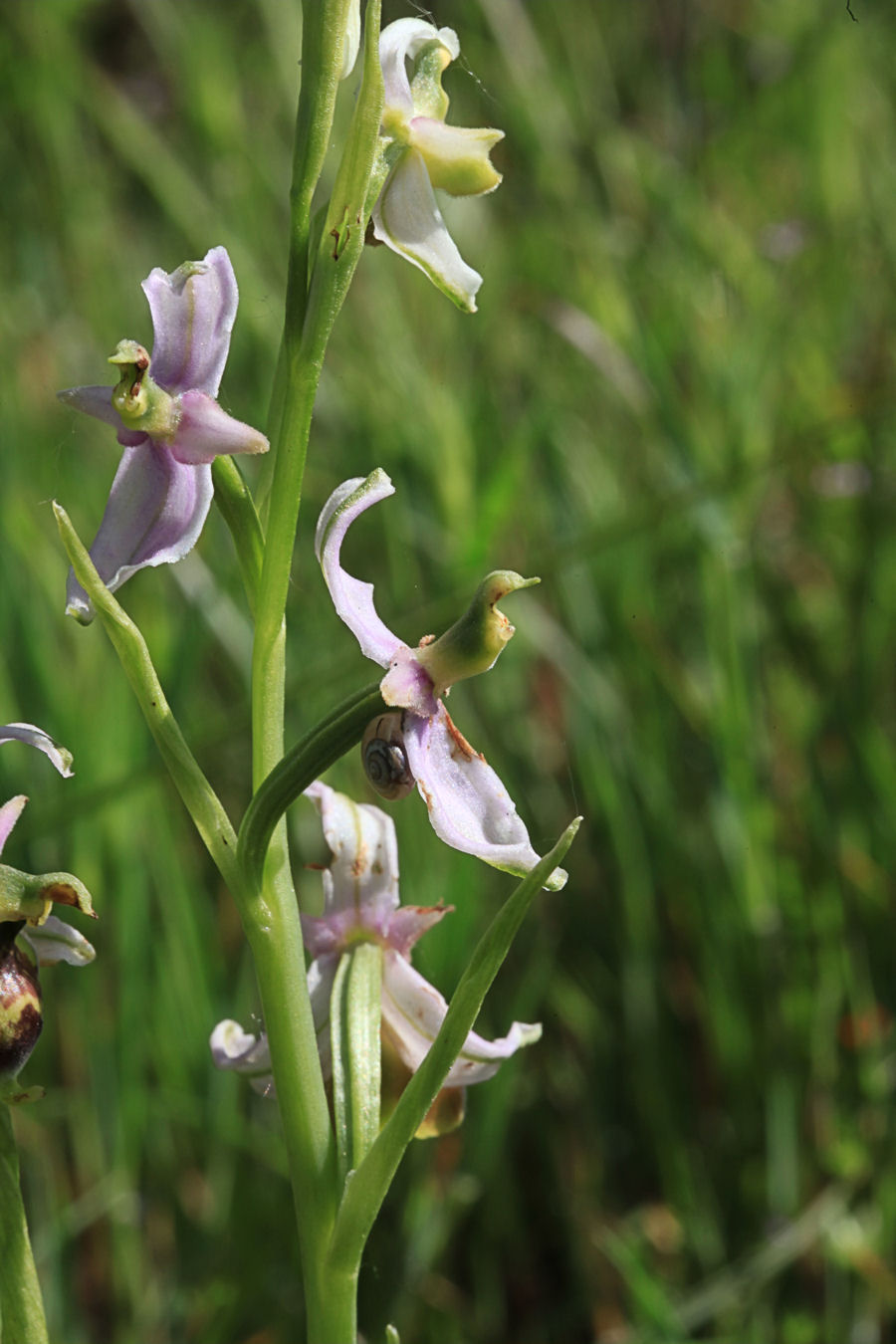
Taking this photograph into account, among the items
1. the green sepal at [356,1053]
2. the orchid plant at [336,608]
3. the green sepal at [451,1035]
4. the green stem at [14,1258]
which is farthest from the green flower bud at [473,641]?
the green stem at [14,1258]

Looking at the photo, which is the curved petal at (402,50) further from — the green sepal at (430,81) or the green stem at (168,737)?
the green stem at (168,737)

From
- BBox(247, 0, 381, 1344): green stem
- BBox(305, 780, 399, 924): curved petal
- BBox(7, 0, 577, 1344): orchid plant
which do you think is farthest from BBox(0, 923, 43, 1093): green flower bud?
BBox(305, 780, 399, 924): curved petal

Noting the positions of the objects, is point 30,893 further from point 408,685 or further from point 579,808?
point 579,808

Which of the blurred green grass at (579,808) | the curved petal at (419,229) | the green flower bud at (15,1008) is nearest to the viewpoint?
the green flower bud at (15,1008)

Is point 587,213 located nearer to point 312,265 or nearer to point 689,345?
point 689,345

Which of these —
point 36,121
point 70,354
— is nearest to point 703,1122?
point 70,354

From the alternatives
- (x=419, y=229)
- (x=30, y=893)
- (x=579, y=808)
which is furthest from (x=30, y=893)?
(x=579, y=808)
